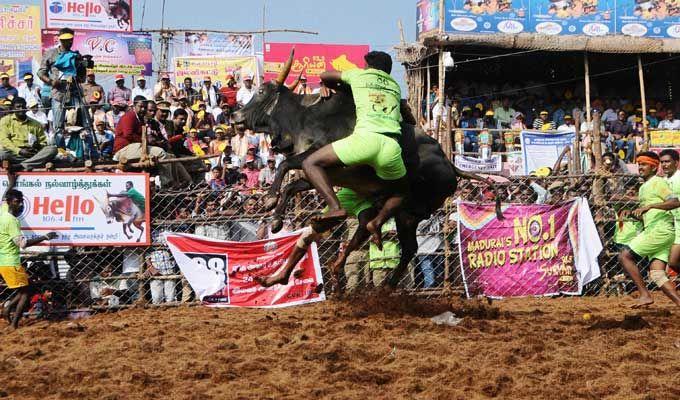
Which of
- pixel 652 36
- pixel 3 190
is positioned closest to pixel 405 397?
pixel 3 190

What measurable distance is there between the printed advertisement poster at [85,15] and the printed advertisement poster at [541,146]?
37.1 feet

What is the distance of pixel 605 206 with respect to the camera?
40.4ft

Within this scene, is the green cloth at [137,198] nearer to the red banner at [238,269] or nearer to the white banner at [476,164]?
the red banner at [238,269]

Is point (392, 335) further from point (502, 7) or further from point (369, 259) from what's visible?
point (502, 7)

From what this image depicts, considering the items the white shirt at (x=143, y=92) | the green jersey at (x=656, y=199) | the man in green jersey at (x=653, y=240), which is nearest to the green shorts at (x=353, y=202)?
the man in green jersey at (x=653, y=240)

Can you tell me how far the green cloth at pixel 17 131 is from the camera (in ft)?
39.4

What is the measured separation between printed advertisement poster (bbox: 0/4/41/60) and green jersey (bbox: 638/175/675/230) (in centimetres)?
1786

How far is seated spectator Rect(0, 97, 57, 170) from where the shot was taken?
11.4 m

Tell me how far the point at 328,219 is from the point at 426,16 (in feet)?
46.4

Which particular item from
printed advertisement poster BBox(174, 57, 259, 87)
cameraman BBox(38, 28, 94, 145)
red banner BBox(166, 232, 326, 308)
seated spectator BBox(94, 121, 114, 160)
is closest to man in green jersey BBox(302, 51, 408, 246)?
red banner BBox(166, 232, 326, 308)

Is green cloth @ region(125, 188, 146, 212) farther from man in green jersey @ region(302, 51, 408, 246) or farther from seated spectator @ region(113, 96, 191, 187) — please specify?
man in green jersey @ region(302, 51, 408, 246)

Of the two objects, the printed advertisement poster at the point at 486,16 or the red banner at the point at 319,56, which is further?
the red banner at the point at 319,56

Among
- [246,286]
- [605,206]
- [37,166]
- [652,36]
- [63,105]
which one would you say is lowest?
[246,286]

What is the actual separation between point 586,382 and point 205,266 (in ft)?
20.0
